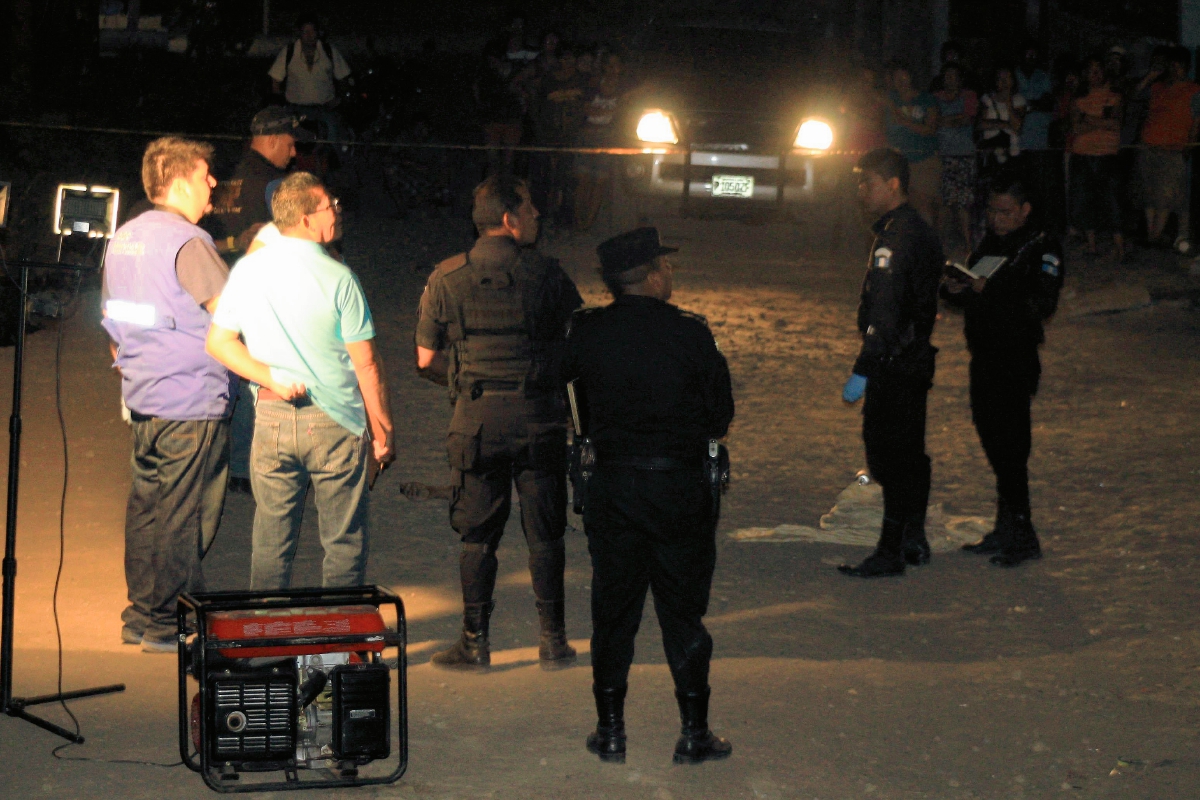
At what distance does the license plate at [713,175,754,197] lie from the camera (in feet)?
50.3

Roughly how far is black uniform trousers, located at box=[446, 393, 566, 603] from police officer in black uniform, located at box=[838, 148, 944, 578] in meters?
1.83

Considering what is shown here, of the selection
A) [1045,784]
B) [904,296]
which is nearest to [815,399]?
[904,296]

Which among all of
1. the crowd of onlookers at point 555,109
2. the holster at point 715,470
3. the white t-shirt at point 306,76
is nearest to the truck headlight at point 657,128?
the crowd of onlookers at point 555,109

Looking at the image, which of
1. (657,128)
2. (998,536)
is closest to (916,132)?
(657,128)

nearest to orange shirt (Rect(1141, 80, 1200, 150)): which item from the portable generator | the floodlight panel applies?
the floodlight panel

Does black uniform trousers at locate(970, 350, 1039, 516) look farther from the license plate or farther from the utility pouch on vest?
the license plate

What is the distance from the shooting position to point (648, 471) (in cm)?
521

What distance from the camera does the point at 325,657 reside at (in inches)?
206

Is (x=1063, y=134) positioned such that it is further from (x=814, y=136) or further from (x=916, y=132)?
(x=814, y=136)

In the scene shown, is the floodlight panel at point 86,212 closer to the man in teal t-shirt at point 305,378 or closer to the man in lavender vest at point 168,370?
the man in lavender vest at point 168,370

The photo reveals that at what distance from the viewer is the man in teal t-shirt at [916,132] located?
15.9 metres

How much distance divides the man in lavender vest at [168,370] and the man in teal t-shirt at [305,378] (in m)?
0.34

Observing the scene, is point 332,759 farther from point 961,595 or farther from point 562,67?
point 562,67

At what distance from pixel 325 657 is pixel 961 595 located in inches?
135
